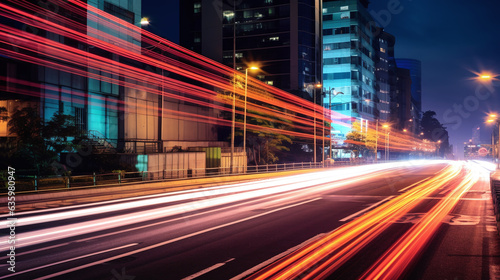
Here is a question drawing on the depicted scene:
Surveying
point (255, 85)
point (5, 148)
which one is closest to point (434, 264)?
point (5, 148)

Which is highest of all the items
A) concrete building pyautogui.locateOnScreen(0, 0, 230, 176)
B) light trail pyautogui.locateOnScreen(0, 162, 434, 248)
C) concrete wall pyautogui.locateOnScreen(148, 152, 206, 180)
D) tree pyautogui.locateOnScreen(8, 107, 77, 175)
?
concrete building pyautogui.locateOnScreen(0, 0, 230, 176)

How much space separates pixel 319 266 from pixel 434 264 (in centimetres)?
235

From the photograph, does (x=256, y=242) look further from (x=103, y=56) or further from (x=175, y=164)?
(x=103, y=56)

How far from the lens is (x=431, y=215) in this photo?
15016 millimetres

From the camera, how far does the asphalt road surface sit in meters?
7.85

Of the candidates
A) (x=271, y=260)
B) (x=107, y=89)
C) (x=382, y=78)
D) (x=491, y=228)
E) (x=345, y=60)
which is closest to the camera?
(x=271, y=260)

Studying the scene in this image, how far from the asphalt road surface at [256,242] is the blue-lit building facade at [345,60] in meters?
Result: 93.4

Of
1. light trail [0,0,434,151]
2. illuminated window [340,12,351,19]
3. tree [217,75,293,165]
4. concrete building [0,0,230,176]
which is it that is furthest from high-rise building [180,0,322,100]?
concrete building [0,0,230,176]

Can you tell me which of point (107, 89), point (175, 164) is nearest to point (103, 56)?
point (107, 89)

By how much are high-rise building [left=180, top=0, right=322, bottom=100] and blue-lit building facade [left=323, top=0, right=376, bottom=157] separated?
42.0ft

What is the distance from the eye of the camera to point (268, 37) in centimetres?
10050

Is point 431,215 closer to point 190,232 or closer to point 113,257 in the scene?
point 190,232

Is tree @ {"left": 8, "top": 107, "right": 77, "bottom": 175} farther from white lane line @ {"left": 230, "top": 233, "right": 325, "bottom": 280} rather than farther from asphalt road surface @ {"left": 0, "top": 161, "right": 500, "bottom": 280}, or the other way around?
white lane line @ {"left": 230, "top": 233, "right": 325, "bottom": 280}

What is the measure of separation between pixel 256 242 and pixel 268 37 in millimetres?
94247
